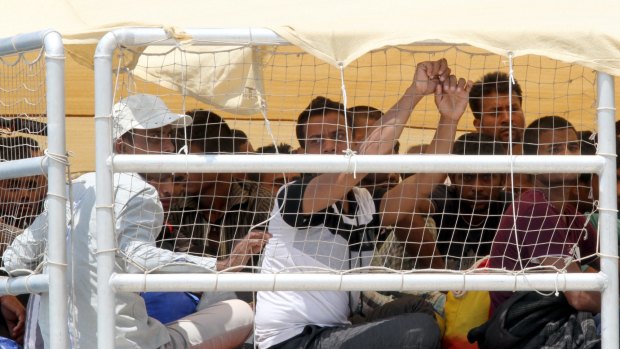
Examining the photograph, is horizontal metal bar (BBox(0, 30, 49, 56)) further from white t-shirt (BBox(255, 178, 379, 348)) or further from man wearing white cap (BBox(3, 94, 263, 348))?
white t-shirt (BBox(255, 178, 379, 348))

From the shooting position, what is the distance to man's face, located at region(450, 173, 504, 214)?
16.1ft

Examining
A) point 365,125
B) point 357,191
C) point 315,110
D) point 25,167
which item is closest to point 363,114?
point 365,125

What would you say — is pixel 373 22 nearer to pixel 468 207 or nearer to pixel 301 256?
pixel 301 256

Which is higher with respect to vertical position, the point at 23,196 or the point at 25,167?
the point at 25,167

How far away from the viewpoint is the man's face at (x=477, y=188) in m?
4.90

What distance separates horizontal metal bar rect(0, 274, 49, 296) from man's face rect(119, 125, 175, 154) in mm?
693

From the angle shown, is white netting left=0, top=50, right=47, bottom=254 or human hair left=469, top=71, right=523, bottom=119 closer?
white netting left=0, top=50, right=47, bottom=254

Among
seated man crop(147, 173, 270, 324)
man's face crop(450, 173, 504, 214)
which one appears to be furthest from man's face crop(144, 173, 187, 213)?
man's face crop(450, 173, 504, 214)

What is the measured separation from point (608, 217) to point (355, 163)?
2.89 ft

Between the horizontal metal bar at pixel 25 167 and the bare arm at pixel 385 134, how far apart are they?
1.01m

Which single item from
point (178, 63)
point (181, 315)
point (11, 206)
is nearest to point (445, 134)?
point (178, 63)

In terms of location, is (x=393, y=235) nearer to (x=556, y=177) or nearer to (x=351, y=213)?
(x=351, y=213)

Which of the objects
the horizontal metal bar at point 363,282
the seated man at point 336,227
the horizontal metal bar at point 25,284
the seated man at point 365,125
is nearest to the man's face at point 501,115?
the seated man at point 365,125

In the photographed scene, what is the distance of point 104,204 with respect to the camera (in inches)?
140
